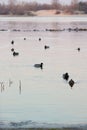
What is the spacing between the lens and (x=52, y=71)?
28438 millimetres

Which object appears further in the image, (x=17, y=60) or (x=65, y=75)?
(x=17, y=60)

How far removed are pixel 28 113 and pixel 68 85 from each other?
6589 mm

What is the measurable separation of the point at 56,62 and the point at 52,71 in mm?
5254

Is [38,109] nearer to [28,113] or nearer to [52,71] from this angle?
[28,113]

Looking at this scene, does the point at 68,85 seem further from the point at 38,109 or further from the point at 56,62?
the point at 56,62

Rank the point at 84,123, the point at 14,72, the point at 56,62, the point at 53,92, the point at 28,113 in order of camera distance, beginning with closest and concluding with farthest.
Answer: the point at 84,123
the point at 28,113
the point at 53,92
the point at 14,72
the point at 56,62

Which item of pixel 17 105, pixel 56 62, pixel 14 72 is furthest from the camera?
pixel 56 62

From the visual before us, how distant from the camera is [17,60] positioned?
35031 mm

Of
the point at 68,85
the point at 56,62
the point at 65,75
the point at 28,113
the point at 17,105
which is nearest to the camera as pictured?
the point at 28,113

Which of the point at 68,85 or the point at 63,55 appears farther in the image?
the point at 63,55

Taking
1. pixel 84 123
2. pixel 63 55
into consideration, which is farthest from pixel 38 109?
pixel 63 55

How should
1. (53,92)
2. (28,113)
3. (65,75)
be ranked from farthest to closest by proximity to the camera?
(65,75)
(53,92)
(28,113)

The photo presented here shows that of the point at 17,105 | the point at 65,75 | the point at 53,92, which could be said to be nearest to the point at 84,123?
the point at 17,105

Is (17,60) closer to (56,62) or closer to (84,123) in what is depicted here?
(56,62)
